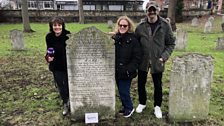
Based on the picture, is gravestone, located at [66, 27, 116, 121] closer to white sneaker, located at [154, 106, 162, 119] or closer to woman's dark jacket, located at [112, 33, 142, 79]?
woman's dark jacket, located at [112, 33, 142, 79]

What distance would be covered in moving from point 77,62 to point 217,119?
2.97 meters

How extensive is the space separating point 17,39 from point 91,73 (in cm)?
834

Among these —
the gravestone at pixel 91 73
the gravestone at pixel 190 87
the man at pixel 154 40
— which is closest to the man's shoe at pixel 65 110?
the gravestone at pixel 91 73

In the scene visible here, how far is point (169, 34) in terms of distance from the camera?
504 cm

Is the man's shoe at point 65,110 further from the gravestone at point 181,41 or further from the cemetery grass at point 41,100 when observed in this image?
the gravestone at point 181,41

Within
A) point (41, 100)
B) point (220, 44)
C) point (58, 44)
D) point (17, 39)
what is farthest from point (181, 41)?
point (58, 44)

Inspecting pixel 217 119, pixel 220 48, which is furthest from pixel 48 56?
pixel 220 48

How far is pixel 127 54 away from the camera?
4.96 m

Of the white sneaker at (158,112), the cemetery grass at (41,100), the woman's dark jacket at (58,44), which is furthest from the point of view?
the white sneaker at (158,112)

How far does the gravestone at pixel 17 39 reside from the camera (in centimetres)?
1226

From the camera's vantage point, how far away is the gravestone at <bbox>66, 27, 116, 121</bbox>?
4812 mm

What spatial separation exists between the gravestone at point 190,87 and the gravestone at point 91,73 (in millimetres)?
1134

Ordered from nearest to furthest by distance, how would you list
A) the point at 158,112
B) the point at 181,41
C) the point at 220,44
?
1. the point at 158,112
2. the point at 181,41
3. the point at 220,44

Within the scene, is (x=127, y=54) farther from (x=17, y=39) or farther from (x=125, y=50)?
(x=17, y=39)
